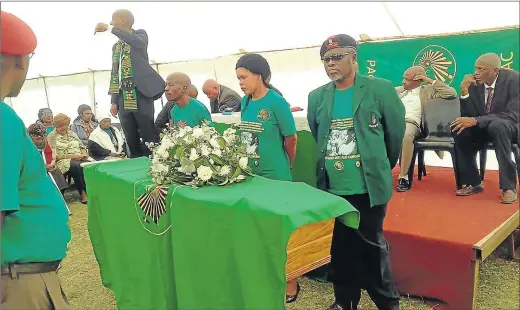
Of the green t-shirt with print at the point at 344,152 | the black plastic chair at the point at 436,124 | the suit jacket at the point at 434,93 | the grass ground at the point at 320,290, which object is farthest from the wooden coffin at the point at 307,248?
the suit jacket at the point at 434,93

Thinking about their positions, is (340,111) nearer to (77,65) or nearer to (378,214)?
(378,214)

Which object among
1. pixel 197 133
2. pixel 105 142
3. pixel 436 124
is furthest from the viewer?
pixel 105 142

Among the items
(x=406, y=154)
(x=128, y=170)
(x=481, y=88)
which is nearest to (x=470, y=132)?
(x=481, y=88)

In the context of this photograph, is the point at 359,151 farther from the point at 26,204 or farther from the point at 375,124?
the point at 26,204

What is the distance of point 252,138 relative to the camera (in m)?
2.81

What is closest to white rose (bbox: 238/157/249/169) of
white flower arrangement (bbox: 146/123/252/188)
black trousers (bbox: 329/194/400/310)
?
white flower arrangement (bbox: 146/123/252/188)

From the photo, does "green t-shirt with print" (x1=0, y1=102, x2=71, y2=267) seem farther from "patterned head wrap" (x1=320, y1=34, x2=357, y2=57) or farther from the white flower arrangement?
"patterned head wrap" (x1=320, y1=34, x2=357, y2=57)

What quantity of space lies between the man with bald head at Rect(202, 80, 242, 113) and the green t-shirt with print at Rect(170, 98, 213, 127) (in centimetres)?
224

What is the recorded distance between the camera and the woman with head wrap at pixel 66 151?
6453 mm

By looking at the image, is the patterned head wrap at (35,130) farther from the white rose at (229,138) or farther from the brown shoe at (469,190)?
the brown shoe at (469,190)

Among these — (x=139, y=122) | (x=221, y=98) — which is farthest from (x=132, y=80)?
(x=221, y=98)

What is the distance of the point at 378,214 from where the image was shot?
246 centimetres

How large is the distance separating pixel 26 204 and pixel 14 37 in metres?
0.55

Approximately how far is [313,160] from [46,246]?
2.31m
